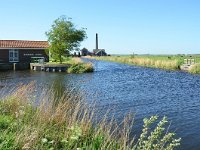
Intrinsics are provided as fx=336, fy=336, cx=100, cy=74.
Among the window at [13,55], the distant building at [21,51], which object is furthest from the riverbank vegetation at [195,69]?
the window at [13,55]

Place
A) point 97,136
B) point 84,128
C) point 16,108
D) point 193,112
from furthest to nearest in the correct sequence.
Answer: point 193,112, point 16,108, point 84,128, point 97,136

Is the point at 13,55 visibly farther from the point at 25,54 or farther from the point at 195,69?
the point at 195,69

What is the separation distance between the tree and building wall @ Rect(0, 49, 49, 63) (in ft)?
17.0

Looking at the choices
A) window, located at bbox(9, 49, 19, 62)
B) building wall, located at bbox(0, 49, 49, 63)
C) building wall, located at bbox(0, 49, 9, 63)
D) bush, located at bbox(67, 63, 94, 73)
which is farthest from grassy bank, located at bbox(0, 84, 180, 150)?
window, located at bbox(9, 49, 19, 62)

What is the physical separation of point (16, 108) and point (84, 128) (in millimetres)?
3155

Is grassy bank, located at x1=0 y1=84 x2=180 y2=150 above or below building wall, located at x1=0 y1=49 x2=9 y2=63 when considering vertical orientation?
below

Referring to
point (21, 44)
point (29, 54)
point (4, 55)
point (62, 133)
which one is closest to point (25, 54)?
point (29, 54)

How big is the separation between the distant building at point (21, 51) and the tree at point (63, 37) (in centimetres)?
480

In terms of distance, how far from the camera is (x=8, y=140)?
21.5 ft

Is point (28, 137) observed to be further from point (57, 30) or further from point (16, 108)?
point (57, 30)

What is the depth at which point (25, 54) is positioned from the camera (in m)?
53.4

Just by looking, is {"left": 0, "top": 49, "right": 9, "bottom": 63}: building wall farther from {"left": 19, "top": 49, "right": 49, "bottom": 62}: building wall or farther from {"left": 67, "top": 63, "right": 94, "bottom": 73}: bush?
{"left": 67, "top": 63, "right": 94, "bottom": 73}: bush

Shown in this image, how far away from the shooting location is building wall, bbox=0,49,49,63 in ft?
169

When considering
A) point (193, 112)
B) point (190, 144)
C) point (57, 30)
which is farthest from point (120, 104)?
point (57, 30)
